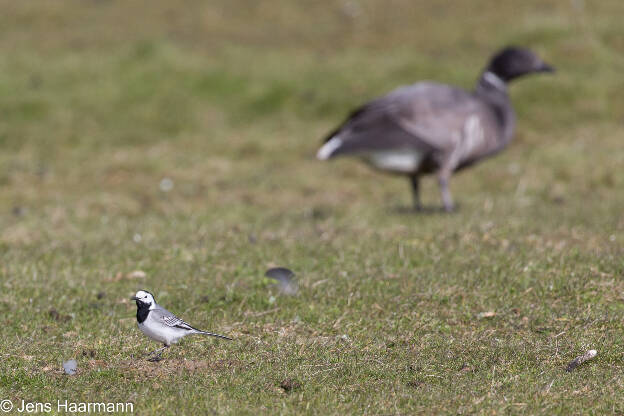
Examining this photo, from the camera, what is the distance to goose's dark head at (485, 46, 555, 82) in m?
13.1

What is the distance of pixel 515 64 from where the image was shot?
13.1 m

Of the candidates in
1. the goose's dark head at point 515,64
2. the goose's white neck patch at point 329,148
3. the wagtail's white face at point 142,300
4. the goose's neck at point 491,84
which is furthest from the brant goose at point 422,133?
the wagtail's white face at point 142,300

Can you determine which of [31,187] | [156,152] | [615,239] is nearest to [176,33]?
[156,152]

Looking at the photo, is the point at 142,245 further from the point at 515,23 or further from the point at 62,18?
the point at 62,18

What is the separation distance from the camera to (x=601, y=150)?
1727cm

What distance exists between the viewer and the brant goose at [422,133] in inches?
471

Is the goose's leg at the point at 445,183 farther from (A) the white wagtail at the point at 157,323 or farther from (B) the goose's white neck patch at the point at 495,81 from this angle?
(A) the white wagtail at the point at 157,323

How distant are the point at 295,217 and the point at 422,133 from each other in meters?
2.38

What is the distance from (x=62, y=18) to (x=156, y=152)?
12.5m

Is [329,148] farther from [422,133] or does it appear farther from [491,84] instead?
[491,84]

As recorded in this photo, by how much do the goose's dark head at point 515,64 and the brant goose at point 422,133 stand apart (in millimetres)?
793

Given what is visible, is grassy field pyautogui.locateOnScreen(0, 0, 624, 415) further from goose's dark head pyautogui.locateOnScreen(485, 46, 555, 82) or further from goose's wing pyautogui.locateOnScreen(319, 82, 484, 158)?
goose's dark head pyautogui.locateOnScreen(485, 46, 555, 82)

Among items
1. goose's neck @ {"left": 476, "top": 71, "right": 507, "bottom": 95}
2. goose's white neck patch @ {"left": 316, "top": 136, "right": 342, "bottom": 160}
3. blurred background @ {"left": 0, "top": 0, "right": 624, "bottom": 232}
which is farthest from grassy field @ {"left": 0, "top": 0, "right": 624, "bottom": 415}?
goose's neck @ {"left": 476, "top": 71, "right": 507, "bottom": 95}

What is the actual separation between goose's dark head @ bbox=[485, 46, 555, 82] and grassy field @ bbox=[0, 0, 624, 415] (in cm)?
216
